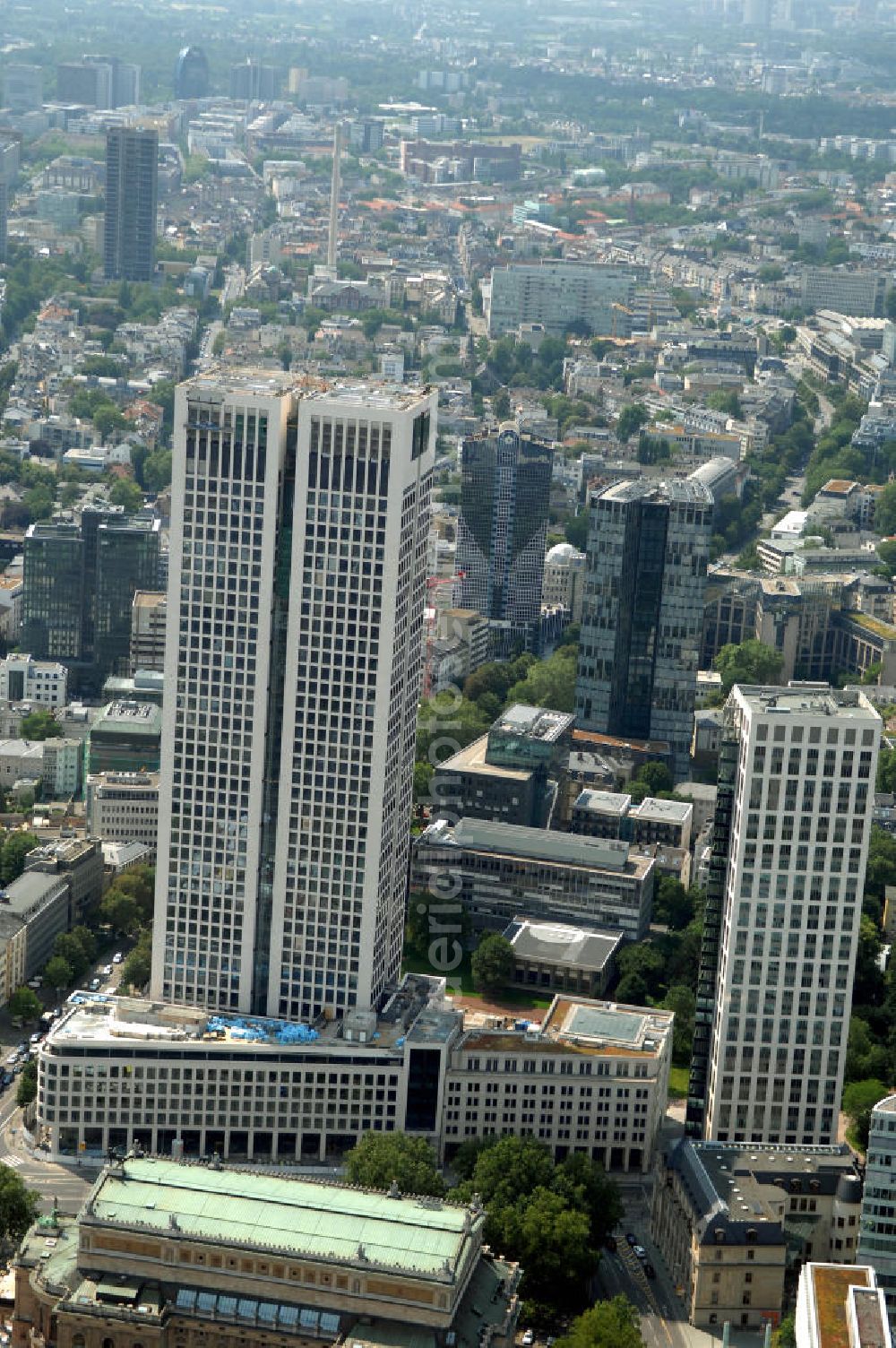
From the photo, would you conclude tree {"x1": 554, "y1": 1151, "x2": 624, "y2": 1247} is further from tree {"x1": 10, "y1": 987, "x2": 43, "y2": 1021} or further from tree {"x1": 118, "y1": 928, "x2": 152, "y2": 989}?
tree {"x1": 10, "y1": 987, "x2": 43, "y2": 1021}

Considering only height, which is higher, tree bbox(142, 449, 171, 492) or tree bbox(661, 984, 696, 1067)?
tree bbox(661, 984, 696, 1067)

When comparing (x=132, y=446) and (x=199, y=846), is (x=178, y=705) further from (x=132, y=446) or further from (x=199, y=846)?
(x=132, y=446)

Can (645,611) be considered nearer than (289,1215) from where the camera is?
No

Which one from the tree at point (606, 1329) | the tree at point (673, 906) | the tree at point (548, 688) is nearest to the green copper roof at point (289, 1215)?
the tree at point (606, 1329)

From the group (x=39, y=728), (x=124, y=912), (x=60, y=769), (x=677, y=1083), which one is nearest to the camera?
(x=677, y=1083)

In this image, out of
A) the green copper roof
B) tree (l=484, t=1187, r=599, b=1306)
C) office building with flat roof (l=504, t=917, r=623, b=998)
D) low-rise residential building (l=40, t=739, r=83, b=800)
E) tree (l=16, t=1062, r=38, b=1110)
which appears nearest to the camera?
the green copper roof

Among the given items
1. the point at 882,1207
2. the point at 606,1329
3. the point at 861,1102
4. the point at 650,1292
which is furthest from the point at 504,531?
the point at 606,1329

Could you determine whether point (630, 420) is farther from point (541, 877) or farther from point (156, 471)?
point (541, 877)

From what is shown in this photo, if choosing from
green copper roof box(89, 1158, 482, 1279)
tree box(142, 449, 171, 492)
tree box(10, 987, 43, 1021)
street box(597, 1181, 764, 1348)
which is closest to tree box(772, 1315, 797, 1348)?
street box(597, 1181, 764, 1348)
